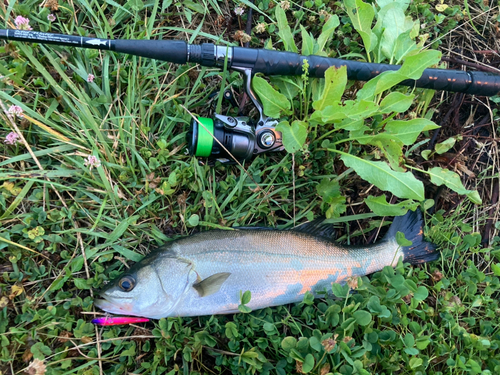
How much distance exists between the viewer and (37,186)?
8.79 feet

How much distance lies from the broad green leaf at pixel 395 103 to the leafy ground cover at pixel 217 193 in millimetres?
10

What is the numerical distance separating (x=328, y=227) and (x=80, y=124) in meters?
2.21

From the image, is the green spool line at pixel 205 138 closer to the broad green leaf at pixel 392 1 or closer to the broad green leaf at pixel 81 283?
the broad green leaf at pixel 81 283

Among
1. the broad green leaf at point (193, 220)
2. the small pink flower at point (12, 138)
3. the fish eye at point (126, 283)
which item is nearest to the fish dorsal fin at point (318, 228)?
the broad green leaf at point (193, 220)

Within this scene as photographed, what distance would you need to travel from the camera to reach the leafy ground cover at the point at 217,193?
8.09 feet

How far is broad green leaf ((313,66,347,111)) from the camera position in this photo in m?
2.30

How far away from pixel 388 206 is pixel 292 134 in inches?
37.4

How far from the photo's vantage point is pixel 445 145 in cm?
304

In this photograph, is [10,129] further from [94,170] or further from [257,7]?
[257,7]

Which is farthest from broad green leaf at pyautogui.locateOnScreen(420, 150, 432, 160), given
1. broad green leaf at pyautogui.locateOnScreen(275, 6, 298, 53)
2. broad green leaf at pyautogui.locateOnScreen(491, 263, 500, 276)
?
broad green leaf at pyautogui.locateOnScreen(275, 6, 298, 53)

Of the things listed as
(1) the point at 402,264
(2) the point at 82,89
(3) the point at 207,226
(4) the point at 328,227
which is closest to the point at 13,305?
(3) the point at 207,226

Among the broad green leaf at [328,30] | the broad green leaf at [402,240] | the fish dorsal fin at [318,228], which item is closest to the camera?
the broad green leaf at [402,240]

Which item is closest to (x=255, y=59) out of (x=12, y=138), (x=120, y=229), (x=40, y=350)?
(x=120, y=229)

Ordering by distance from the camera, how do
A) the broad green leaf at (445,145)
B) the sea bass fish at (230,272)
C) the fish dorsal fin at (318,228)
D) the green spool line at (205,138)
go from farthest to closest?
the broad green leaf at (445,145)
the fish dorsal fin at (318,228)
the green spool line at (205,138)
the sea bass fish at (230,272)
